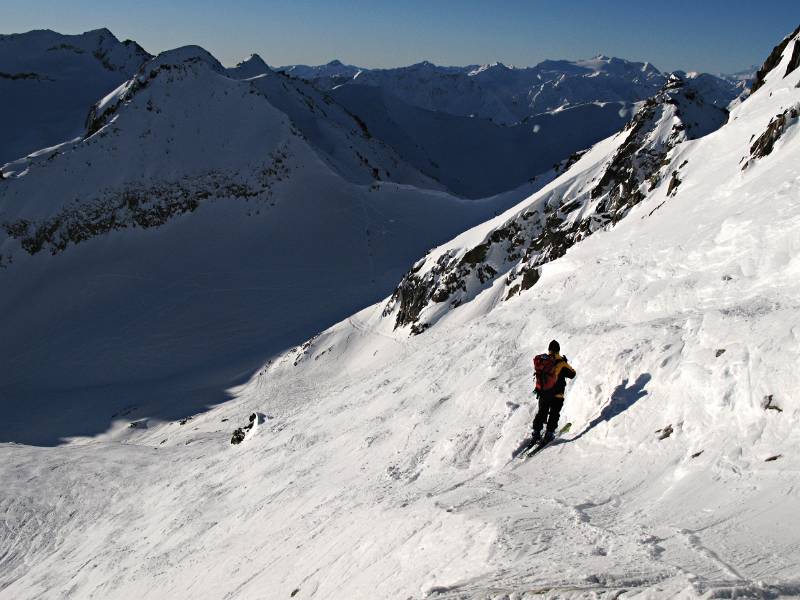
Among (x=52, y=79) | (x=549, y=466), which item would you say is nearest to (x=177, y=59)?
(x=52, y=79)

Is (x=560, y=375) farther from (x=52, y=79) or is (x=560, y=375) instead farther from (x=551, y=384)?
(x=52, y=79)

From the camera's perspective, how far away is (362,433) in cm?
1520

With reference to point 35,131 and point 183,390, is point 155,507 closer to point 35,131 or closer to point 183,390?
point 183,390

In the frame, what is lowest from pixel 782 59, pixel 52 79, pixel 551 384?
pixel 551 384

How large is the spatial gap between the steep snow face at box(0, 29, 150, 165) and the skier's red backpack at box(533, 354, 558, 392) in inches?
3610

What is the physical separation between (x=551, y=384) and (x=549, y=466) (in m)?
1.29

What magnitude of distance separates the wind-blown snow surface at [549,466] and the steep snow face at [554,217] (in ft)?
19.2

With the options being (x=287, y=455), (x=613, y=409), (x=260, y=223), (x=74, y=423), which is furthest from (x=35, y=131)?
(x=613, y=409)

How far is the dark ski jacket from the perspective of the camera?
33.3 feet

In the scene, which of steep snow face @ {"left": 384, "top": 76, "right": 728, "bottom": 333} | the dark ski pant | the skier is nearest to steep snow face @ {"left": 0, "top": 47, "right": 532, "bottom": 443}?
steep snow face @ {"left": 384, "top": 76, "right": 728, "bottom": 333}

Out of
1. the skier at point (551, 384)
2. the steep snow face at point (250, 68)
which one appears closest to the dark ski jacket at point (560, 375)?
the skier at point (551, 384)

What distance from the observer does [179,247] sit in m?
50.6

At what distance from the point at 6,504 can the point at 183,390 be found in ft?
56.9

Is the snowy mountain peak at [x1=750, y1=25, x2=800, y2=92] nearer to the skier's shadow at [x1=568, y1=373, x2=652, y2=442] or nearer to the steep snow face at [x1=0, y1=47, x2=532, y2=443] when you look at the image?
the skier's shadow at [x1=568, y1=373, x2=652, y2=442]
